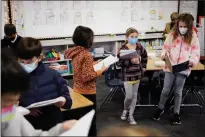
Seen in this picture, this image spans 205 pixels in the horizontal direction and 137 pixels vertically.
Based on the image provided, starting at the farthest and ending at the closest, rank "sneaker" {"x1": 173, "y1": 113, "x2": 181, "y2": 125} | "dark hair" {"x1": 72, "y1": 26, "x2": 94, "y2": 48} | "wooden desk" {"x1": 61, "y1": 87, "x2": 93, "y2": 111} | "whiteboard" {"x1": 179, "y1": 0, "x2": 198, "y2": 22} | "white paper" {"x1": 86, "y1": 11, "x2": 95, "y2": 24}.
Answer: "whiteboard" {"x1": 179, "y1": 0, "x2": 198, "y2": 22} → "white paper" {"x1": 86, "y1": 11, "x2": 95, "y2": 24} → "sneaker" {"x1": 173, "y1": 113, "x2": 181, "y2": 125} → "dark hair" {"x1": 72, "y1": 26, "x2": 94, "y2": 48} → "wooden desk" {"x1": 61, "y1": 87, "x2": 93, "y2": 111}

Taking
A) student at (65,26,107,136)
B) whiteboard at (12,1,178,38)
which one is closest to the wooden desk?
student at (65,26,107,136)

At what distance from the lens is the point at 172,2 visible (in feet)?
20.1

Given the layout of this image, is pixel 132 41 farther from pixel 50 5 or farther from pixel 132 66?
pixel 50 5

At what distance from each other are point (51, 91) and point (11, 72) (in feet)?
2.59

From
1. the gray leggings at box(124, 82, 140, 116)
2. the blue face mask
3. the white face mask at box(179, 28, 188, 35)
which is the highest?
the white face mask at box(179, 28, 188, 35)

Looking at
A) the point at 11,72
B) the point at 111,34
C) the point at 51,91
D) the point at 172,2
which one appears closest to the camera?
the point at 11,72

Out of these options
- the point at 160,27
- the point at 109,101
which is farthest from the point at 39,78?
the point at 160,27

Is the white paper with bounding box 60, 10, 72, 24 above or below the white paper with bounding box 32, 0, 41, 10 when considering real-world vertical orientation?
below

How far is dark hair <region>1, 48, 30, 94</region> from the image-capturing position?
0.92m

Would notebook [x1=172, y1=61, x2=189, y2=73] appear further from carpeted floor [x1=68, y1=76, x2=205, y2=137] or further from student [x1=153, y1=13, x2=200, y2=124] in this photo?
carpeted floor [x1=68, y1=76, x2=205, y2=137]

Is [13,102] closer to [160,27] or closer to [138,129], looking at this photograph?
[138,129]

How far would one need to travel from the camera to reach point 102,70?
2.71 metres

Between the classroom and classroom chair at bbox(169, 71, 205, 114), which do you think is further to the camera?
classroom chair at bbox(169, 71, 205, 114)

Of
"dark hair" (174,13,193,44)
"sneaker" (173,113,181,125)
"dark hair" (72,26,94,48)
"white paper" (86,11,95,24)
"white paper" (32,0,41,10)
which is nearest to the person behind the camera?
"dark hair" (72,26,94,48)
